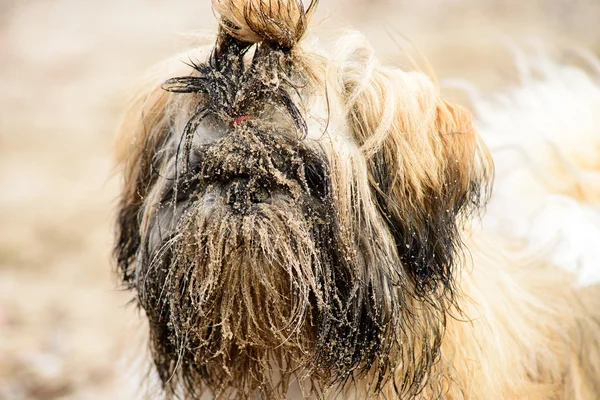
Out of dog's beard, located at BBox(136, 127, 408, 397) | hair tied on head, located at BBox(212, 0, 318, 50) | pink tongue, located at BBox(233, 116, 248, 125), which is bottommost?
dog's beard, located at BBox(136, 127, 408, 397)

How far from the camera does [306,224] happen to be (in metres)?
A: 1.77

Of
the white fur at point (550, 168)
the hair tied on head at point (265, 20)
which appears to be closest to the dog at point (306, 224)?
the hair tied on head at point (265, 20)

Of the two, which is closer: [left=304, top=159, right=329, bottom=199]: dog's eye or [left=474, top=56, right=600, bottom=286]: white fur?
[left=304, top=159, right=329, bottom=199]: dog's eye

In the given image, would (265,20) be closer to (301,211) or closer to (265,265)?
(301,211)

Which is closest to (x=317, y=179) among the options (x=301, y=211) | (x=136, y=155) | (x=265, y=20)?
(x=301, y=211)

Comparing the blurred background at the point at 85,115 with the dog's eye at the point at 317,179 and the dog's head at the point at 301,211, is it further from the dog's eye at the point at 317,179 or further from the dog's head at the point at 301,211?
the dog's eye at the point at 317,179

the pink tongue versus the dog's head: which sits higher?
the pink tongue

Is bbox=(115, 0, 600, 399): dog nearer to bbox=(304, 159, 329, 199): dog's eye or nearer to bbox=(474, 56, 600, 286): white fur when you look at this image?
bbox=(304, 159, 329, 199): dog's eye

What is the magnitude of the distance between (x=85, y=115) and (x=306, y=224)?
5250mm

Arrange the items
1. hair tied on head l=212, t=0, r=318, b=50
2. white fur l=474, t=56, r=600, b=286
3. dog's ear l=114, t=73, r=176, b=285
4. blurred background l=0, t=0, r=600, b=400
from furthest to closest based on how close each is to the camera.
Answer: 1. blurred background l=0, t=0, r=600, b=400
2. white fur l=474, t=56, r=600, b=286
3. dog's ear l=114, t=73, r=176, b=285
4. hair tied on head l=212, t=0, r=318, b=50

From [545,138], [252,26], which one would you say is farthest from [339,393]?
[545,138]

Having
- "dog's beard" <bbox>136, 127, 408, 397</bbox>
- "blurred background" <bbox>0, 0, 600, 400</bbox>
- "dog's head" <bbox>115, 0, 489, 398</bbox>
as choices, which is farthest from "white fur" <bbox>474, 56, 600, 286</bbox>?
"dog's beard" <bbox>136, 127, 408, 397</bbox>

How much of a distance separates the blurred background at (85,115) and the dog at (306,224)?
361 millimetres

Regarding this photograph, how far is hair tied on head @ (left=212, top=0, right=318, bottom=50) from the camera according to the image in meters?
1.74
